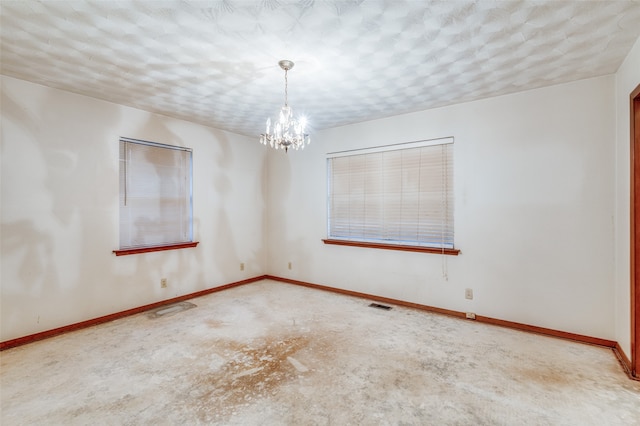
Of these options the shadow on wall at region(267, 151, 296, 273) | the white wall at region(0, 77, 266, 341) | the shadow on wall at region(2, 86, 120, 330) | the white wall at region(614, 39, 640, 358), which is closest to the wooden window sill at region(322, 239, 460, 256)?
the shadow on wall at region(267, 151, 296, 273)

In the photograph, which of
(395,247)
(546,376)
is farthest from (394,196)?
(546,376)

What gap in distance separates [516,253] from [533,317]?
0.68m

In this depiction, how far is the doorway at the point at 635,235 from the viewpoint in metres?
2.20

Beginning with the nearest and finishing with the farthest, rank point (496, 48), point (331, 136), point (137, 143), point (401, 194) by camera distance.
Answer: point (496, 48) → point (137, 143) → point (401, 194) → point (331, 136)

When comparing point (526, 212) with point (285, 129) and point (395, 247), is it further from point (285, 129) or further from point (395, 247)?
point (285, 129)

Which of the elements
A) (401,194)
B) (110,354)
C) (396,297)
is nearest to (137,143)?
(110,354)

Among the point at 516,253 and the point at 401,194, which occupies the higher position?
the point at 401,194

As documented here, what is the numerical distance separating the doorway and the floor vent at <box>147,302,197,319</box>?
4.39 metres

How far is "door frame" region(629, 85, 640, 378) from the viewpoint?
2.20 meters

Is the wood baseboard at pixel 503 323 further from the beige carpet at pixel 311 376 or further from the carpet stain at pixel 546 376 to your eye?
the carpet stain at pixel 546 376

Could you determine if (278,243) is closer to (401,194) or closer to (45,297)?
(401,194)

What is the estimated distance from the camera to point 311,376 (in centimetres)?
224

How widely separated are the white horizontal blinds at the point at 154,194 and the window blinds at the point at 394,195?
7.12ft

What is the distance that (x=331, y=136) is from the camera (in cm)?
→ 453
